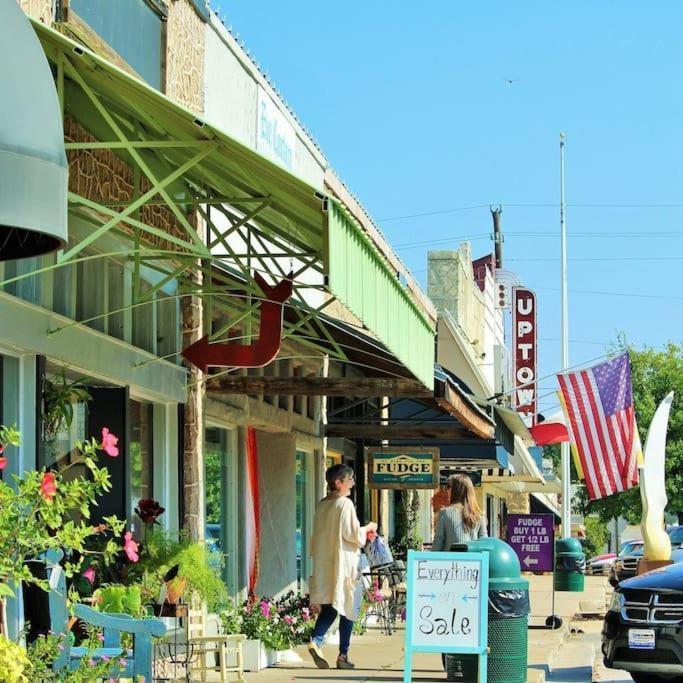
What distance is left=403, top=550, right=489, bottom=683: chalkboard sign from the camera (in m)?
10.5

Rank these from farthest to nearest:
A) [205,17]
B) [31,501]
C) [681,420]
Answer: [681,420], [205,17], [31,501]

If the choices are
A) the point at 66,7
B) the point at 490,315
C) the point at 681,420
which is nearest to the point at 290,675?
the point at 66,7

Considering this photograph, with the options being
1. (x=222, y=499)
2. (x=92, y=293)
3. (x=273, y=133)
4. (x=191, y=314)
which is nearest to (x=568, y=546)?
(x=222, y=499)

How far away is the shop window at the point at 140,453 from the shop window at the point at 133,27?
2.78 meters

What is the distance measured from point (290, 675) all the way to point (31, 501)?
6042 mm

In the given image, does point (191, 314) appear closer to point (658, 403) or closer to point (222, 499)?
point (222, 499)

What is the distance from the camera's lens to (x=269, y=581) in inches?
703

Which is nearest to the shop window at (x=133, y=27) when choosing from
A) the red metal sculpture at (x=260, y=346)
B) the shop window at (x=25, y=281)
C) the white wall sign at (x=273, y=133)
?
the shop window at (x=25, y=281)

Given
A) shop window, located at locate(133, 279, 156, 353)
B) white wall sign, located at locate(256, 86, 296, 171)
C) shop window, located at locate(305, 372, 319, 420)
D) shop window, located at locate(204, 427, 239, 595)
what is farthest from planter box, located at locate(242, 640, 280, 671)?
shop window, located at locate(305, 372, 319, 420)

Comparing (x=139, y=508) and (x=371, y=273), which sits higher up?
(x=371, y=273)

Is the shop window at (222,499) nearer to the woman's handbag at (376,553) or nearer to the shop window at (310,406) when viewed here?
the shop window at (310,406)

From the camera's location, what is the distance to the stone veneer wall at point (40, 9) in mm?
9758

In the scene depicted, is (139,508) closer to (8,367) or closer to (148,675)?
(8,367)

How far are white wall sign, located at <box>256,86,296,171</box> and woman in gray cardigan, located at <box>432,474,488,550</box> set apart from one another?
4083 mm
